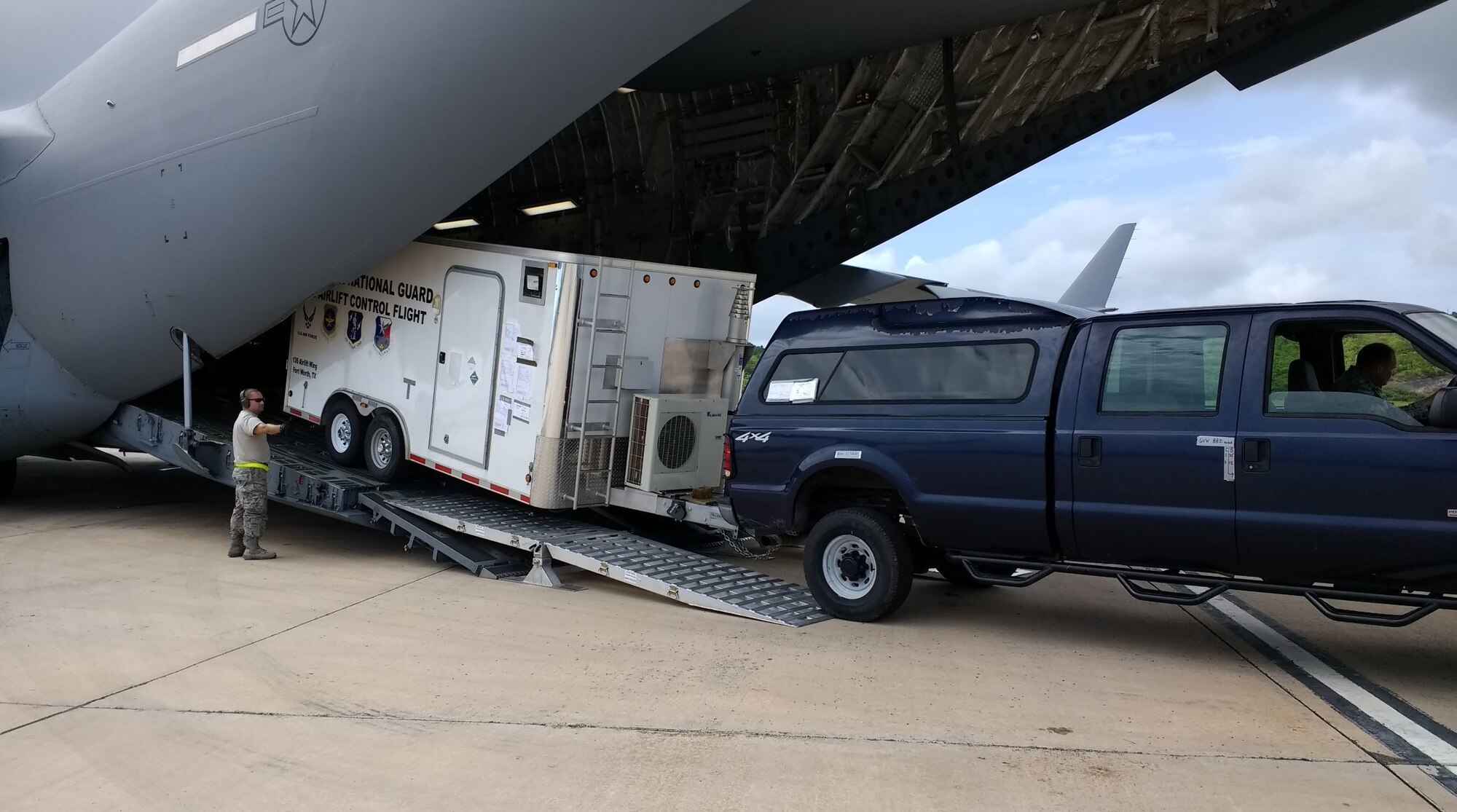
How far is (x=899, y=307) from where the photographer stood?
25.8ft

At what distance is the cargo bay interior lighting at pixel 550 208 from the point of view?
1655cm

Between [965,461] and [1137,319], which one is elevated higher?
[1137,319]

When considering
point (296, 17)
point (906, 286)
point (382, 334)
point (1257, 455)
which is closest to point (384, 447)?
point (382, 334)

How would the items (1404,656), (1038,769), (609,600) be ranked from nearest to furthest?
1. (1038,769)
2. (1404,656)
3. (609,600)

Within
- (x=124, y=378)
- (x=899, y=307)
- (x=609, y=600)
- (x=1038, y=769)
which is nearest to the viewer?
(x=1038, y=769)

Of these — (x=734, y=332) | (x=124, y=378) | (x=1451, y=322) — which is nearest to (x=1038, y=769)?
(x=1451, y=322)

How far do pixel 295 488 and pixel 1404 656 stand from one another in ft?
29.0

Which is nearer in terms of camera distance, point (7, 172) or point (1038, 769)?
point (1038, 769)

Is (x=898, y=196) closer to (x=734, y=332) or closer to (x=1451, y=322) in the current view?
(x=734, y=332)

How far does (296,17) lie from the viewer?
31.8ft

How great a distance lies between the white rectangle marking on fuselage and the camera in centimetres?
1012

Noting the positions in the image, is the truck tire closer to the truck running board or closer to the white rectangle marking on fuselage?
the white rectangle marking on fuselage

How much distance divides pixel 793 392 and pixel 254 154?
216 inches

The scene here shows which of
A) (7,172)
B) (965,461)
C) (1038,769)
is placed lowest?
(1038,769)
